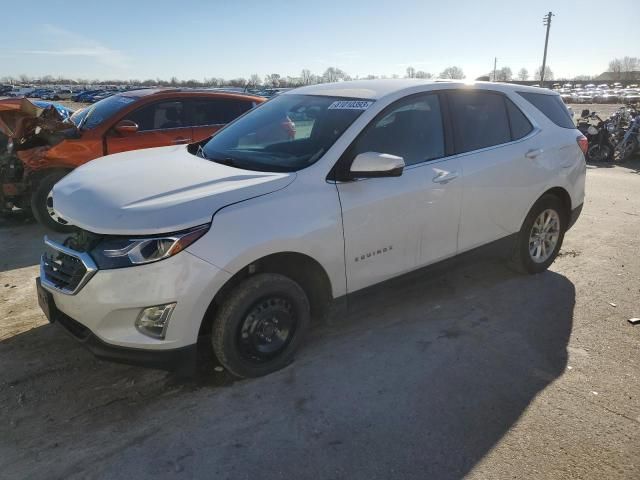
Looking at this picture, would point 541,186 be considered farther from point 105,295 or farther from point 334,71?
point 334,71

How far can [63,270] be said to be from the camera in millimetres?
2920

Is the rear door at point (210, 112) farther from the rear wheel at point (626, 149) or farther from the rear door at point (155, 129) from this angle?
the rear wheel at point (626, 149)

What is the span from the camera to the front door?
11.0 feet

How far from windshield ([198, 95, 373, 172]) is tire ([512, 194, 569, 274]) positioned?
7.17 feet

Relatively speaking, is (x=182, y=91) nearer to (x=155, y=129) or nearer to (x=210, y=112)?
(x=210, y=112)

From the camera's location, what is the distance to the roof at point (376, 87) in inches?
146

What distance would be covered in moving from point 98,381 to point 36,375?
0.44m

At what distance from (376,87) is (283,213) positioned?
1483mm

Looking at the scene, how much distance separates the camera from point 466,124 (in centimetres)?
409

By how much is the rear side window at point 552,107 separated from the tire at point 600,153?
32.4ft

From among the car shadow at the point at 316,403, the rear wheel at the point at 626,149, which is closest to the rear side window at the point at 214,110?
the car shadow at the point at 316,403

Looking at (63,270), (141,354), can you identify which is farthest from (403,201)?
(63,270)

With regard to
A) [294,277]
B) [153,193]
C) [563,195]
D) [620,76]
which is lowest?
[294,277]

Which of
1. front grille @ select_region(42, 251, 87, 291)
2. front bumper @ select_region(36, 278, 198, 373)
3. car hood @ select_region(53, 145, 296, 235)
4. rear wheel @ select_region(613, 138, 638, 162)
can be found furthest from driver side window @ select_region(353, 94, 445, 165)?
rear wheel @ select_region(613, 138, 638, 162)
